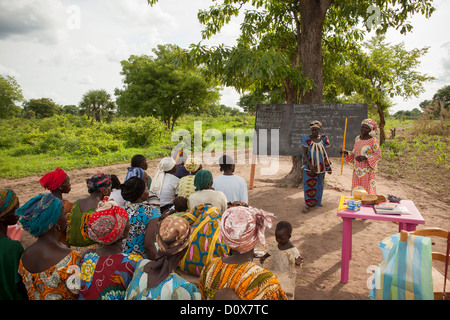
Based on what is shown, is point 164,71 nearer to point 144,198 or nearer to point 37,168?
point 37,168

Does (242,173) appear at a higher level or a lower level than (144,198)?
lower

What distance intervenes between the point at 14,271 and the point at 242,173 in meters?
8.27

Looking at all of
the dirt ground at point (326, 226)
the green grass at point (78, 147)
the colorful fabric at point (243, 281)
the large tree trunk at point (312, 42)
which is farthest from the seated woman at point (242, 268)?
the green grass at point (78, 147)

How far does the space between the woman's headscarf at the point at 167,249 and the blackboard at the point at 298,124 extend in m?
5.68

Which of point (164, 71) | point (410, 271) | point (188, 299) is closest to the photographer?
point (188, 299)

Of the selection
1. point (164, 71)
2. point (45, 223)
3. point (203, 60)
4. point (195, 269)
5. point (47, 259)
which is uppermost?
point (164, 71)

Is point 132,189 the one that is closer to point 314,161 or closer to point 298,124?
point 314,161

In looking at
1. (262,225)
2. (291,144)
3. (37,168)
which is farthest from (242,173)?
(262,225)

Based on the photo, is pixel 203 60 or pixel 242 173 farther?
pixel 242 173

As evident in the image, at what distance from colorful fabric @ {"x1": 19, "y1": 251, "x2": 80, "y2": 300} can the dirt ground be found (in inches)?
89.3

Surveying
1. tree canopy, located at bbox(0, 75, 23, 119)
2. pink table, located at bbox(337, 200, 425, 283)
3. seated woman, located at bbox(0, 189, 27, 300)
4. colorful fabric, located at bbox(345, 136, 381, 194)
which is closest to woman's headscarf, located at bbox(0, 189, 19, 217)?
seated woman, located at bbox(0, 189, 27, 300)

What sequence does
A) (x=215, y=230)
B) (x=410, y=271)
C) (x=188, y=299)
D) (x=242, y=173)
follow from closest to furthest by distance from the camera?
(x=188, y=299) < (x=410, y=271) < (x=215, y=230) < (x=242, y=173)

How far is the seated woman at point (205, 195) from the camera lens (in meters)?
3.48

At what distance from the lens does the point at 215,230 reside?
2932 millimetres
